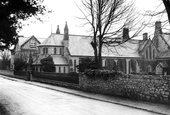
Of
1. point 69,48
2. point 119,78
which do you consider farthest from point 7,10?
point 69,48

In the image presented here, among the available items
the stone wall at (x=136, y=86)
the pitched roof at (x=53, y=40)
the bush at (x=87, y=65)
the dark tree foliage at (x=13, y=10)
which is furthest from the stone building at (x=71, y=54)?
the dark tree foliage at (x=13, y=10)

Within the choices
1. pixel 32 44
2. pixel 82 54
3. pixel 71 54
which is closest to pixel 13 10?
pixel 71 54

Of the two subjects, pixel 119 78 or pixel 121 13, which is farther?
pixel 121 13

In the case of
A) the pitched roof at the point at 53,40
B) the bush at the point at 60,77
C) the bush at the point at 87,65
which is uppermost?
the pitched roof at the point at 53,40

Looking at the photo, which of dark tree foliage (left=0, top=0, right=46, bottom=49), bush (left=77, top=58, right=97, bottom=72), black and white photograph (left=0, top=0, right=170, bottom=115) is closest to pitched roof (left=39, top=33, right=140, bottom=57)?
black and white photograph (left=0, top=0, right=170, bottom=115)

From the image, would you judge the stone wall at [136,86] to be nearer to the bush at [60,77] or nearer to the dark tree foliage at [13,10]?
the bush at [60,77]

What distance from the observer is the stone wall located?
1384cm

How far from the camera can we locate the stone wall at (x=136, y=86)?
13836mm

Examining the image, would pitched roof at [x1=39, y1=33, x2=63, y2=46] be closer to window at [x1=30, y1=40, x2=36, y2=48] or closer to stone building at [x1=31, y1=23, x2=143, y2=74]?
stone building at [x1=31, y1=23, x2=143, y2=74]

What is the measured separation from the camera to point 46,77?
34.2 meters

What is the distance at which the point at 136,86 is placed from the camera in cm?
1592

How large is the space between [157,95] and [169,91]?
113 cm

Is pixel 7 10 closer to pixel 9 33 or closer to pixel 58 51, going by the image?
pixel 9 33

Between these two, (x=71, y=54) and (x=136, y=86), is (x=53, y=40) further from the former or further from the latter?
(x=136, y=86)
